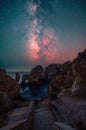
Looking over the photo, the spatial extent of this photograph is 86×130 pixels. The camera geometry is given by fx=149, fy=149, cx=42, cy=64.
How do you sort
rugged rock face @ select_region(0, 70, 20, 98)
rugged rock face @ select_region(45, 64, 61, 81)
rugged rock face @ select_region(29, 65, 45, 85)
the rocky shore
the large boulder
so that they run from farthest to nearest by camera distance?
rugged rock face @ select_region(45, 64, 61, 81)
rugged rock face @ select_region(29, 65, 45, 85)
rugged rock face @ select_region(0, 70, 20, 98)
the large boulder
the rocky shore

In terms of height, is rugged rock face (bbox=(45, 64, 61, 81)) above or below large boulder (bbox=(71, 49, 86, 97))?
above

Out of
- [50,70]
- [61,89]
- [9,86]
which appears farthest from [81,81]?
[50,70]

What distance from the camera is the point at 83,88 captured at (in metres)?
16.1

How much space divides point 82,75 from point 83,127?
30.2 ft

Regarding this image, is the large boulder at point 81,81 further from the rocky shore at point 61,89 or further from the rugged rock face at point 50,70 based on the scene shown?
the rugged rock face at point 50,70

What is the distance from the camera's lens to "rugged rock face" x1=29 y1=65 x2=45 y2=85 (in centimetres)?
8948

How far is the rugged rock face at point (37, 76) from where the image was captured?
294ft

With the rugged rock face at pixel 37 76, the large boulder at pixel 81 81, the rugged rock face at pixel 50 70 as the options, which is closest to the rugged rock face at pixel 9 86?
the large boulder at pixel 81 81

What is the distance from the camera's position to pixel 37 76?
92.6 meters

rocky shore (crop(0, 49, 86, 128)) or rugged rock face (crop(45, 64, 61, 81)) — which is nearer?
rocky shore (crop(0, 49, 86, 128))

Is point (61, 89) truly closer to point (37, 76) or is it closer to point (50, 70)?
point (37, 76)

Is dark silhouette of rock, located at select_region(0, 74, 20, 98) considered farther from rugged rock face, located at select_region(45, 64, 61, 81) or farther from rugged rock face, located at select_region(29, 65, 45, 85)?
rugged rock face, located at select_region(45, 64, 61, 81)

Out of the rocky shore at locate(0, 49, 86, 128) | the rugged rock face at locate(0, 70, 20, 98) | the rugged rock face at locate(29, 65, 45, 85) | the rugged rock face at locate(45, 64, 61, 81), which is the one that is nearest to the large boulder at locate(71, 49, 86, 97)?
the rocky shore at locate(0, 49, 86, 128)

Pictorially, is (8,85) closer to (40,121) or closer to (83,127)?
(40,121)
